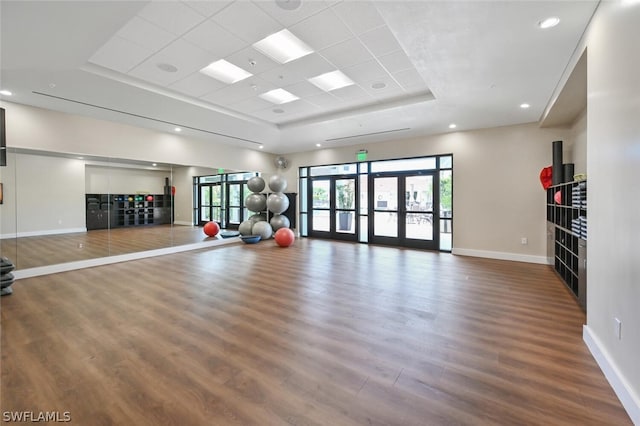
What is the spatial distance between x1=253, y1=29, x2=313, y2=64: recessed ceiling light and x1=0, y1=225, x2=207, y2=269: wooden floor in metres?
5.46

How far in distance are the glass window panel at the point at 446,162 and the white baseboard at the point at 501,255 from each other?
2187 mm

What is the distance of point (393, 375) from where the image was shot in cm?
220

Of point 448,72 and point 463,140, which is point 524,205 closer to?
point 463,140

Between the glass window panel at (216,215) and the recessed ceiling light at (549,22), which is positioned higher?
the recessed ceiling light at (549,22)

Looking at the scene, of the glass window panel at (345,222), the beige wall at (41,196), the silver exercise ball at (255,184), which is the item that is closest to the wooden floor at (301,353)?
the beige wall at (41,196)

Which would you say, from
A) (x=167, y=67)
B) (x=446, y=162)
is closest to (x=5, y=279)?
(x=167, y=67)

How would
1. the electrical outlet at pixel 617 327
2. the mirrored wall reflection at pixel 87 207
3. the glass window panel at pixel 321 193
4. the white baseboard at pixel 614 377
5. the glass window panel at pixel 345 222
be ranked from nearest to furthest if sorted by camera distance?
the white baseboard at pixel 614 377
the electrical outlet at pixel 617 327
the mirrored wall reflection at pixel 87 207
the glass window panel at pixel 345 222
the glass window panel at pixel 321 193

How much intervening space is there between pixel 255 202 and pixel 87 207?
4.20m

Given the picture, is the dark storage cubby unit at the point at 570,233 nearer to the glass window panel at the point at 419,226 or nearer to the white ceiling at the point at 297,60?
the white ceiling at the point at 297,60

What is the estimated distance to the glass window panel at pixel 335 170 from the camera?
8.98 meters

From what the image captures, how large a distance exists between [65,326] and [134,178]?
4622 millimetres

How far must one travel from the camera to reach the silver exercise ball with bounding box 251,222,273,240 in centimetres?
876

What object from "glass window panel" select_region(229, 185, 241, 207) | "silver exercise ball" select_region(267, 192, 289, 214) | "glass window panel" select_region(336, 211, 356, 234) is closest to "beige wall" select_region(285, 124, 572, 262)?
"glass window panel" select_region(336, 211, 356, 234)

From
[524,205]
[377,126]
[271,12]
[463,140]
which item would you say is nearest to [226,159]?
[377,126]
